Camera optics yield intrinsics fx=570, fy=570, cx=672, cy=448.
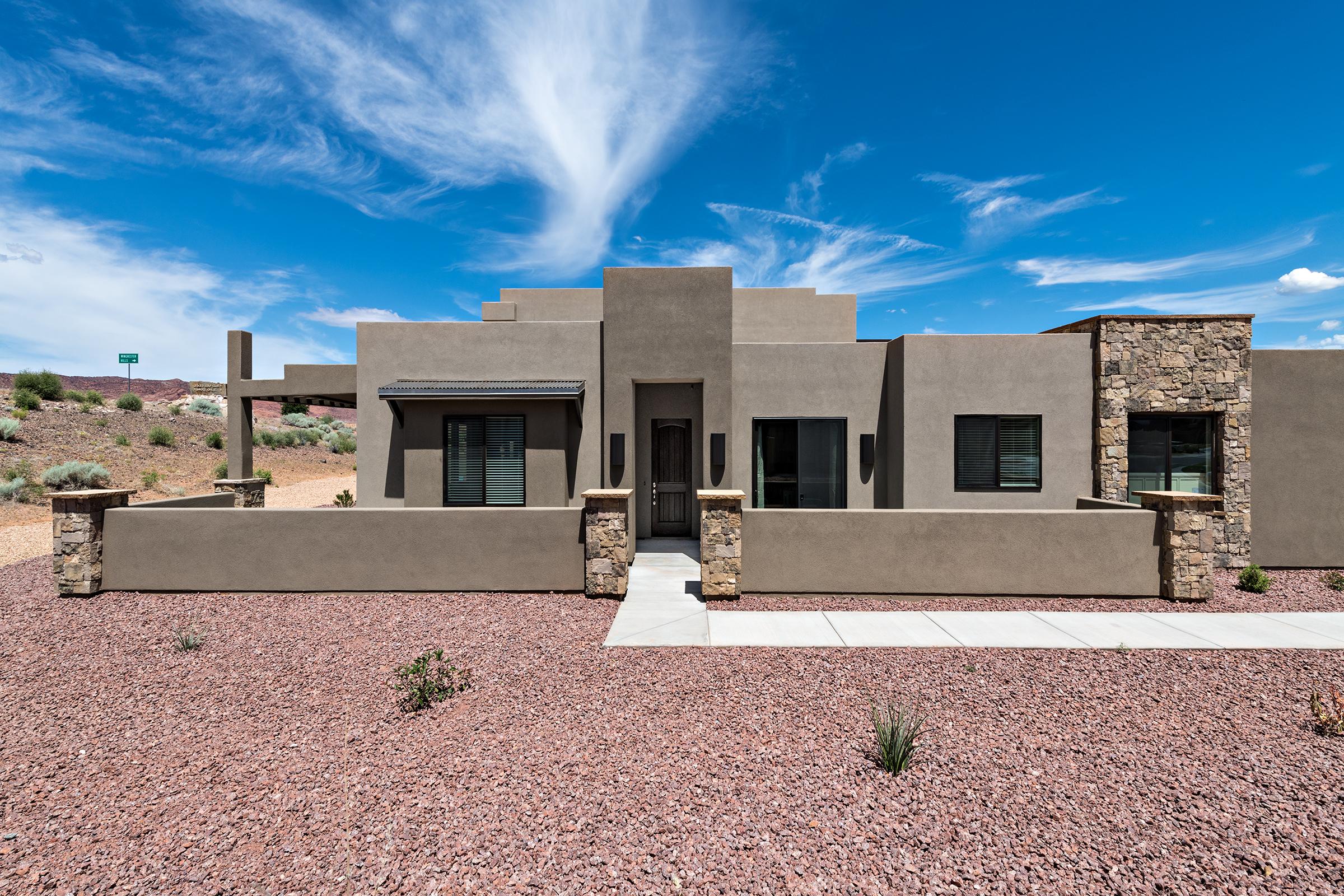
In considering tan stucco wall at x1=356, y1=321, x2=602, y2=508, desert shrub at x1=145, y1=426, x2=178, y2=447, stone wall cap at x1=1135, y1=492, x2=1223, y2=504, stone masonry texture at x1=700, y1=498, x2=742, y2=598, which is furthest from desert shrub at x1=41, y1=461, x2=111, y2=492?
stone wall cap at x1=1135, y1=492, x2=1223, y2=504

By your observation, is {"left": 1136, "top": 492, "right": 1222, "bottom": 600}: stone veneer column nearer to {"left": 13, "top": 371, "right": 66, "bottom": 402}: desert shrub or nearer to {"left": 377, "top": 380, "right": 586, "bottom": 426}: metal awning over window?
{"left": 377, "top": 380, "right": 586, "bottom": 426}: metal awning over window

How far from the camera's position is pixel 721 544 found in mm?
8453

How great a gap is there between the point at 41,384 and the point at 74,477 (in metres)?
24.0

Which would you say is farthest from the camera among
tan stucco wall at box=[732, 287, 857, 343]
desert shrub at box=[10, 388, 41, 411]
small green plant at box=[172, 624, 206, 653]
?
desert shrub at box=[10, 388, 41, 411]

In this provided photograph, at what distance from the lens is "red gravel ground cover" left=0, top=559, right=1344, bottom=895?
10.6 ft

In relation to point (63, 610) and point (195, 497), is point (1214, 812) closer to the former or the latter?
point (63, 610)

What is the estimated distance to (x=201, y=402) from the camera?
46.3 meters

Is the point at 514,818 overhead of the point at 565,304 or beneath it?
beneath

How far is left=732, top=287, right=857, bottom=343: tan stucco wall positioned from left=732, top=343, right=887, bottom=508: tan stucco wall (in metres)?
3.13

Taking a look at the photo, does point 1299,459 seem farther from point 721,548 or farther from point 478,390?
point 478,390

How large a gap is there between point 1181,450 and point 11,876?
15.6 meters

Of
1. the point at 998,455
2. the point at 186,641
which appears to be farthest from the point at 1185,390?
the point at 186,641

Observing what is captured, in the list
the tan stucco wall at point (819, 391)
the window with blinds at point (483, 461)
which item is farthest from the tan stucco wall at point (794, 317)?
the window with blinds at point (483, 461)

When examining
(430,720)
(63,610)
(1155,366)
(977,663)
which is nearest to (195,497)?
(63,610)
